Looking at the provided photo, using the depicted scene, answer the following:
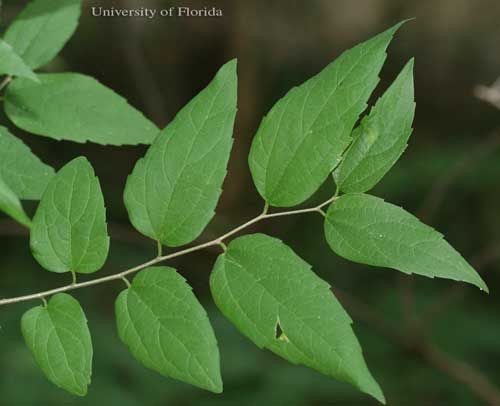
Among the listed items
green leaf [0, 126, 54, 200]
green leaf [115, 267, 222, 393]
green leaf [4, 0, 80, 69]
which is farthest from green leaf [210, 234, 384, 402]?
green leaf [4, 0, 80, 69]

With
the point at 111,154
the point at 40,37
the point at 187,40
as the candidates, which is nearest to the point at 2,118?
the point at 111,154

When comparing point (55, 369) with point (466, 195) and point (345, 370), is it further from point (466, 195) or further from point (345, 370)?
point (466, 195)

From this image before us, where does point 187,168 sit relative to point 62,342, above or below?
above

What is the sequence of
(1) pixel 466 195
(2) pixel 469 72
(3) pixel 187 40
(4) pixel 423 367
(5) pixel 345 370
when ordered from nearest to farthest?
(5) pixel 345 370 → (4) pixel 423 367 → (1) pixel 466 195 → (3) pixel 187 40 → (2) pixel 469 72

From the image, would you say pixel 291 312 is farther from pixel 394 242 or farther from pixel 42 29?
pixel 42 29

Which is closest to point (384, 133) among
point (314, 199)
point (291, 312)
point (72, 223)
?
point (291, 312)

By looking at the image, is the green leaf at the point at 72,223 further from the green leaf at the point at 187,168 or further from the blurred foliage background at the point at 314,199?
the blurred foliage background at the point at 314,199
